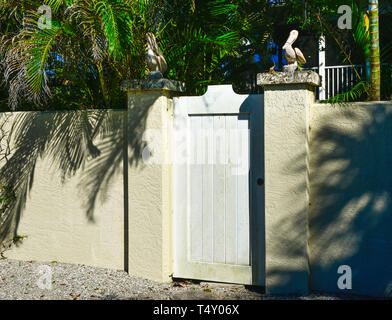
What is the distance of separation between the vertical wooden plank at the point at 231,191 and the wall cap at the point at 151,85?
2.22ft

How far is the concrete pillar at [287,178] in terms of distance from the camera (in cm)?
430

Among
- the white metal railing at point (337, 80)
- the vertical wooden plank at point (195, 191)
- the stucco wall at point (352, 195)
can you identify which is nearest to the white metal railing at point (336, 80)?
the white metal railing at point (337, 80)

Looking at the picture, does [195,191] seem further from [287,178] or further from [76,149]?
[76,149]

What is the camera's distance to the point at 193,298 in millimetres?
4477

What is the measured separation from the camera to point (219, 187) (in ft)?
15.6

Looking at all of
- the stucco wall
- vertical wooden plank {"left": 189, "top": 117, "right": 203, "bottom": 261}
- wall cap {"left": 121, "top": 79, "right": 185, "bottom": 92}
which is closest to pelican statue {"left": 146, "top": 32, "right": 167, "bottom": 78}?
wall cap {"left": 121, "top": 79, "right": 185, "bottom": 92}

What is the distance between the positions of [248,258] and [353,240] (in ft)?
3.27

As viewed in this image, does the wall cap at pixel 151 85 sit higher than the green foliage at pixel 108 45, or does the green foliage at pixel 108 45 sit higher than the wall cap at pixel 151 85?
the green foliage at pixel 108 45

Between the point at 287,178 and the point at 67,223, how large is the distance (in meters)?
2.61

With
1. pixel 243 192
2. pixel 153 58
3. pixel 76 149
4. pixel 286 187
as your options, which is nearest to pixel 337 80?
pixel 153 58

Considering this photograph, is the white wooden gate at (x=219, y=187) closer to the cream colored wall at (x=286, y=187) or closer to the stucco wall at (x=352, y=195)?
the cream colored wall at (x=286, y=187)

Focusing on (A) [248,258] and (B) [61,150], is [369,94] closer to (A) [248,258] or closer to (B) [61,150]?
(A) [248,258]

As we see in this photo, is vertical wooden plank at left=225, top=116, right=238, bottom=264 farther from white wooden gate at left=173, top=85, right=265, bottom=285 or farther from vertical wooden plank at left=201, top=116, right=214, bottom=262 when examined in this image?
vertical wooden plank at left=201, top=116, right=214, bottom=262

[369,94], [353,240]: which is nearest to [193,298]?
[353,240]
